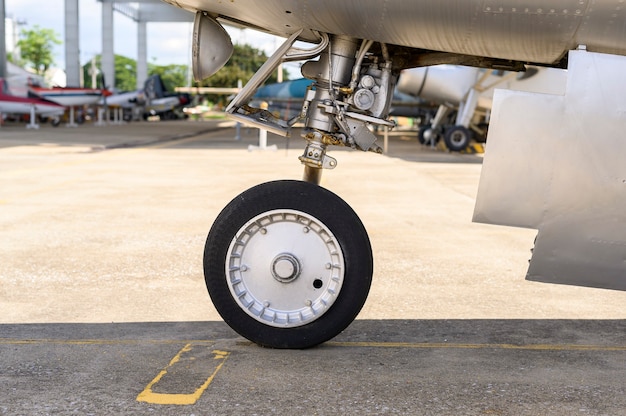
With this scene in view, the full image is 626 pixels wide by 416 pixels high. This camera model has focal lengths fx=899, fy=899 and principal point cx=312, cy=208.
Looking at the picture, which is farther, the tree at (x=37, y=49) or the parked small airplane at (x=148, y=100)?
the tree at (x=37, y=49)

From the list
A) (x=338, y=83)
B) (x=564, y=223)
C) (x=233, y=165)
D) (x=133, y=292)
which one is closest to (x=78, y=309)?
(x=133, y=292)

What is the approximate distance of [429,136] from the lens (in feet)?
102

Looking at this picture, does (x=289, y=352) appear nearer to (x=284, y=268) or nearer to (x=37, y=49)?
(x=284, y=268)

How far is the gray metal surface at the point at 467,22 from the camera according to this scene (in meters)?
4.37

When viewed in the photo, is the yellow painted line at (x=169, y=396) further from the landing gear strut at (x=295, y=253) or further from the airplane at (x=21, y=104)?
the airplane at (x=21, y=104)

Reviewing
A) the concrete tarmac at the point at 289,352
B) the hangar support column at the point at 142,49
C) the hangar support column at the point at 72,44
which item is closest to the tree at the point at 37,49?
the hangar support column at the point at 142,49

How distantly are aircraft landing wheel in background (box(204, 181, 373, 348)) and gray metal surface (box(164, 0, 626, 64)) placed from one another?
862mm

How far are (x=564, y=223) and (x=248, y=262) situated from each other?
A: 159 centimetres

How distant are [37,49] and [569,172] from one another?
130 meters

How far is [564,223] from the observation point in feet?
14.3

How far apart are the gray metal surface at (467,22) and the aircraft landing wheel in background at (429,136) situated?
26.1 meters

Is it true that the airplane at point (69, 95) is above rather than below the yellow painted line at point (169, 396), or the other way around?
below

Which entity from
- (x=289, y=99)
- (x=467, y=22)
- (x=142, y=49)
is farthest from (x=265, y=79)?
(x=142, y=49)

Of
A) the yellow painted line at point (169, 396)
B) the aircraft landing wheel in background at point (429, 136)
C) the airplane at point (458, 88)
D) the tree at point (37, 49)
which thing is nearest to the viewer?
the yellow painted line at point (169, 396)
